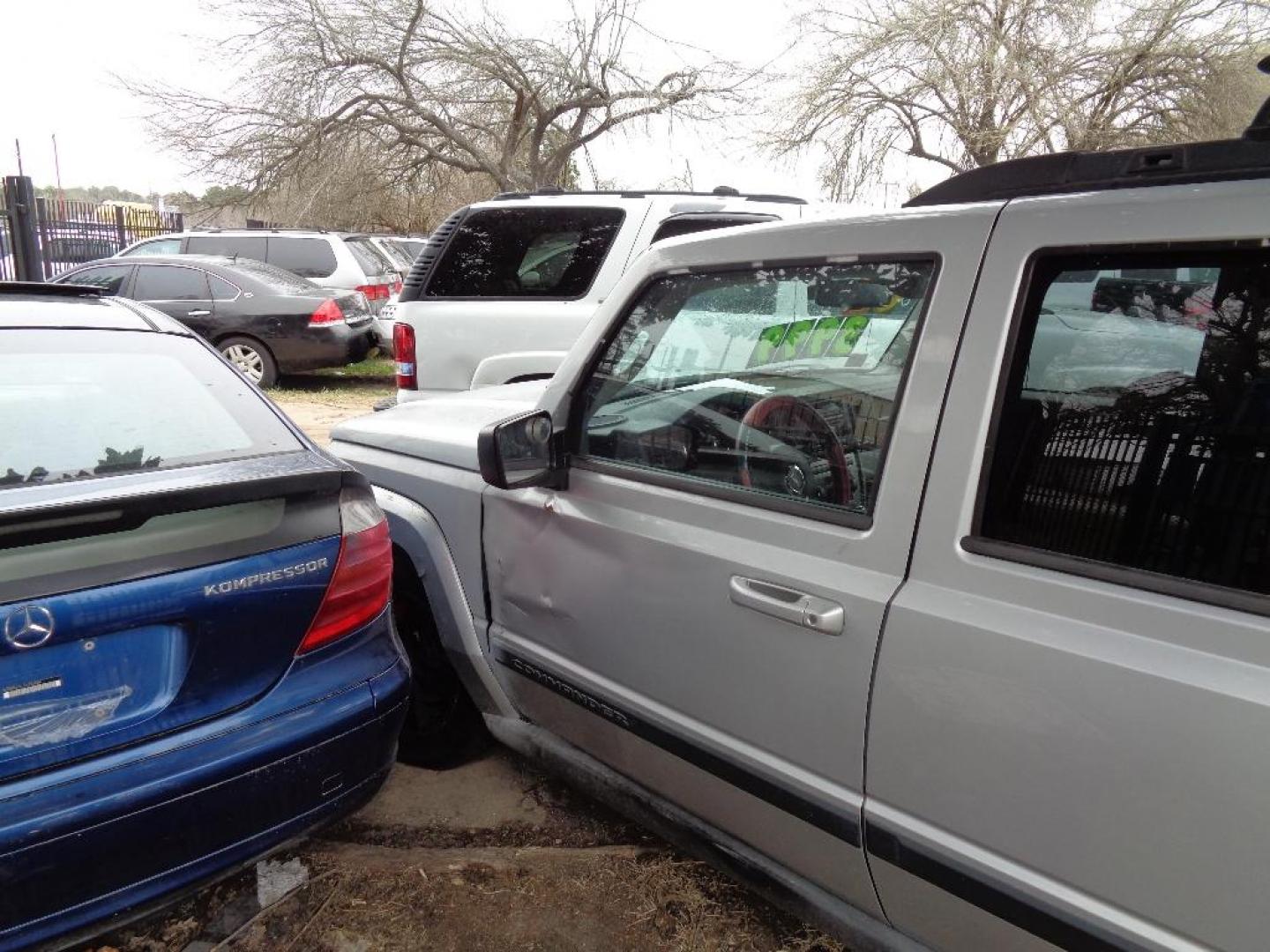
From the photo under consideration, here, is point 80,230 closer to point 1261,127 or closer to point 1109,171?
point 1109,171

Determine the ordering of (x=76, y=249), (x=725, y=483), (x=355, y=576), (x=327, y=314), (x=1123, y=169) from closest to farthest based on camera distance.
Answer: (x=1123, y=169)
(x=725, y=483)
(x=355, y=576)
(x=327, y=314)
(x=76, y=249)

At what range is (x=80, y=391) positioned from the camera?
229cm

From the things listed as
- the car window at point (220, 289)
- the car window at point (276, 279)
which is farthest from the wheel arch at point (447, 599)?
the car window at point (220, 289)

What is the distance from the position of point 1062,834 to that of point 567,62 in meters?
19.9

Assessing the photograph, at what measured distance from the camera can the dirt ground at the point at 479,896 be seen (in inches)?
87.8

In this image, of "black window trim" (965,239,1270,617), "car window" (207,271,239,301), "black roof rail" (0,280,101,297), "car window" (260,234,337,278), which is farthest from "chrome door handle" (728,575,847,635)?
"car window" (260,234,337,278)

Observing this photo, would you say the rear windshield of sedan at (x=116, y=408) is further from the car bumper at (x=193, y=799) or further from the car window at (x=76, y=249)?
the car window at (x=76, y=249)

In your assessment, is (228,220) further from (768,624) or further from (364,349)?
(768,624)

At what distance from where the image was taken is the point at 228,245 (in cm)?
1296

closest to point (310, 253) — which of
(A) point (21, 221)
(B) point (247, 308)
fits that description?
(B) point (247, 308)

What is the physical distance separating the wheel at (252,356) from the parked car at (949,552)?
926 cm

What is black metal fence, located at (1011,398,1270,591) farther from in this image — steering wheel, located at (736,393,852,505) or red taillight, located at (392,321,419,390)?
red taillight, located at (392,321,419,390)

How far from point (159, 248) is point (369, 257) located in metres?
3.59

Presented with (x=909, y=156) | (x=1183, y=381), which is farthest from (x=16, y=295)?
(x=909, y=156)
